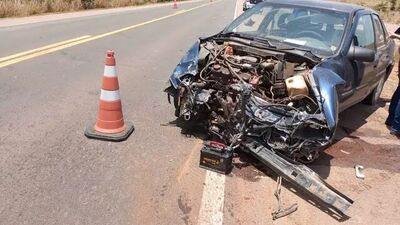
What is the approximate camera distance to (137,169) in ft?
15.0

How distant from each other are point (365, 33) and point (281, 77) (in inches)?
90.5

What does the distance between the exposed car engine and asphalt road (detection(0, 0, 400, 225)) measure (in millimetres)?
348

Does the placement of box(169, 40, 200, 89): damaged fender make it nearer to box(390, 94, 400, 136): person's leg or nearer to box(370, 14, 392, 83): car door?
box(370, 14, 392, 83): car door

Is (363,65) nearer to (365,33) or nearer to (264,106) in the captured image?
(365,33)

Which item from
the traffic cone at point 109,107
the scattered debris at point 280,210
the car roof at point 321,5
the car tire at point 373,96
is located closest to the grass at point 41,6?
the car roof at point 321,5

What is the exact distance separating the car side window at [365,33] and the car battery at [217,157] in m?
2.68

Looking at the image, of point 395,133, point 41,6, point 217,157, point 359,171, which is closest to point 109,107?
point 217,157

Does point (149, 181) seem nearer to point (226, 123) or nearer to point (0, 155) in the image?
point (226, 123)

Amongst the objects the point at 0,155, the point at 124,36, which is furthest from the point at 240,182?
the point at 124,36

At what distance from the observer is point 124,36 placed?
47.7ft

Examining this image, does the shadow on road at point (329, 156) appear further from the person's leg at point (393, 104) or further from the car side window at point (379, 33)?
the car side window at point (379, 33)

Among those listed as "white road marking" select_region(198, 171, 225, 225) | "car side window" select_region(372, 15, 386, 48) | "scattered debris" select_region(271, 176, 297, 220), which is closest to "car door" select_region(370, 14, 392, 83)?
"car side window" select_region(372, 15, 386, 48)

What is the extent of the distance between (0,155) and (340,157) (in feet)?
12.3

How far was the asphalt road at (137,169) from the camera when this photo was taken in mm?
3793
